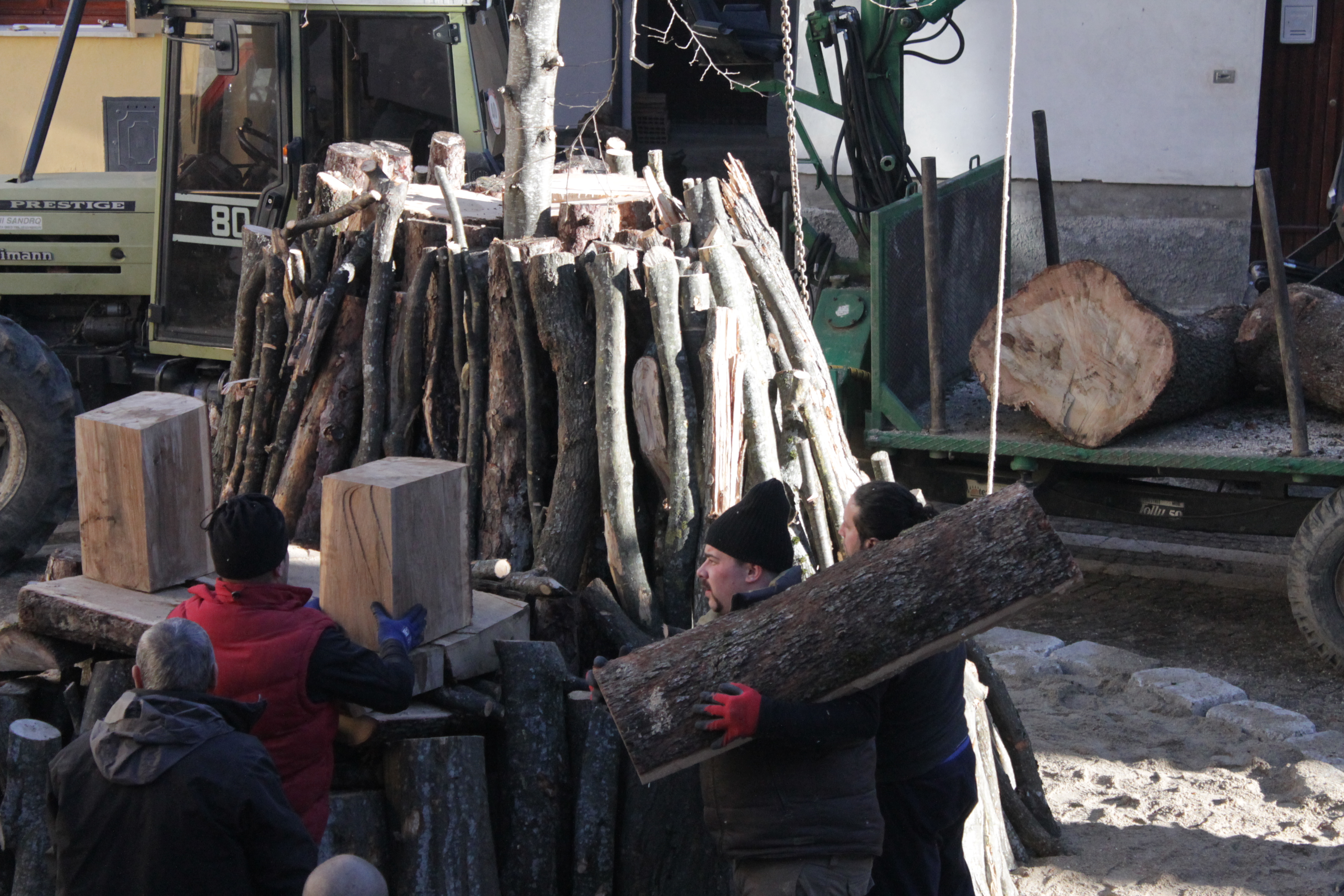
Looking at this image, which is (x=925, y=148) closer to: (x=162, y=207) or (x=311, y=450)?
(x=162, y=207)

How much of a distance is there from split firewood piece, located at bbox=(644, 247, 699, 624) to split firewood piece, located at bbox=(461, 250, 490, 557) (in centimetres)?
68

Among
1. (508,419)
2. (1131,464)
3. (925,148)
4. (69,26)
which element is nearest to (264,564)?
(508,419)

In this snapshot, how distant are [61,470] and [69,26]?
103 inches

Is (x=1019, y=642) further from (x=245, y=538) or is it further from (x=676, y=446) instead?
(x=245, y=538)

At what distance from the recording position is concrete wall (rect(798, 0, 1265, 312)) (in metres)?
10.6

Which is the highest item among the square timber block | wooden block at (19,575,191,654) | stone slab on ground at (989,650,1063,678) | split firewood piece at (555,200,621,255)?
split firewood piece at (555,200,621,255)

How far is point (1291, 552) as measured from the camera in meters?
5.96

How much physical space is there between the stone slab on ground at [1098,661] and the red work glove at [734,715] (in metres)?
3.83

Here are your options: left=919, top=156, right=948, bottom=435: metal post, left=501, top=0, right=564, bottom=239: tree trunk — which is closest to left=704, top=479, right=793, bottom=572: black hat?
left=501, top=0, right=564, bottom=239: tree trunk

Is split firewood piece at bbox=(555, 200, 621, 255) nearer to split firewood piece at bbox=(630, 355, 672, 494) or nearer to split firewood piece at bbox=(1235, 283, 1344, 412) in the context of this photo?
split firewood piece at bbox=(630, 355, 672, 494)

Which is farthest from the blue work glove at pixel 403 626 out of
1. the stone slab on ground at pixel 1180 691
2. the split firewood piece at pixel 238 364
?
the stone slab on ground at pixel 1180 691

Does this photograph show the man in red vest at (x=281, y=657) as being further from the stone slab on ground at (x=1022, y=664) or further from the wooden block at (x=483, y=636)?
the stone slab on ground at (x=1022, y=664)

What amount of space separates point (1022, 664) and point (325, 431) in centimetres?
342

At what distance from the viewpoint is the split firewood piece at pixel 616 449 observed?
168 inches
